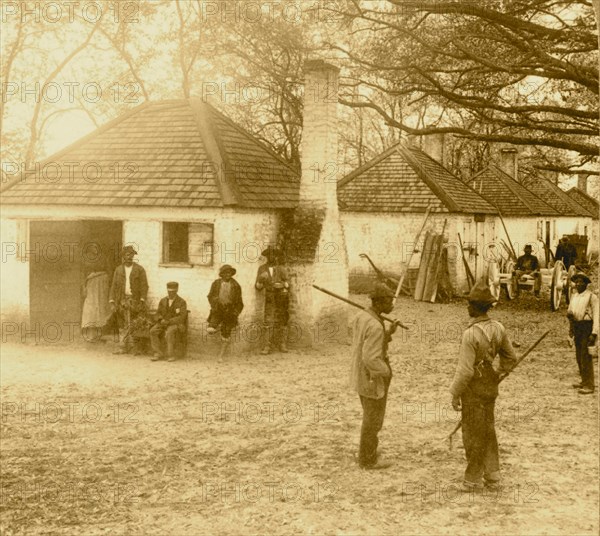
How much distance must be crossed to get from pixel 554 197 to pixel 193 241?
30.7 meters

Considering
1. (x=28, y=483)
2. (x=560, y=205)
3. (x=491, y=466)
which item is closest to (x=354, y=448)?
(x=491, y=466)

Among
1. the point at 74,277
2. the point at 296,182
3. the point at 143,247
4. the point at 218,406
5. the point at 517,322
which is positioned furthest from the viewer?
the point at 517,322

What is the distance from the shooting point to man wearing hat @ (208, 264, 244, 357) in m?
12.7

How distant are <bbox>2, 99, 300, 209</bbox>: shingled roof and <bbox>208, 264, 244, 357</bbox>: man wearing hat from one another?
140cm

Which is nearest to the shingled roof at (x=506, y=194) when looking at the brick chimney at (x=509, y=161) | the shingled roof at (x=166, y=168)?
the brick chimney at (x=509, y=161)

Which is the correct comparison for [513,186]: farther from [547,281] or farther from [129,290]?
[129,290]

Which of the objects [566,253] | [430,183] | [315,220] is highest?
[430,183]

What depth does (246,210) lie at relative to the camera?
13.7 meters

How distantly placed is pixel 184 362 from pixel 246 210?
318 cm

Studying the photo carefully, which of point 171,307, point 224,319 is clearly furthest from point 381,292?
point 171,307

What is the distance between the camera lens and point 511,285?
73.2 ft

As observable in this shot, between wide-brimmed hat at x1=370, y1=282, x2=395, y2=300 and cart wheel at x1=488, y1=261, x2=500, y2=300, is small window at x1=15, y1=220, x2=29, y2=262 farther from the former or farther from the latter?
cart wheel at x1=488, y1=261, x2=500, y2=300

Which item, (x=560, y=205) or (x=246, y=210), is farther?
(x=560, y=205)

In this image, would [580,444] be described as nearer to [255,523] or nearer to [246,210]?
[255,523]
